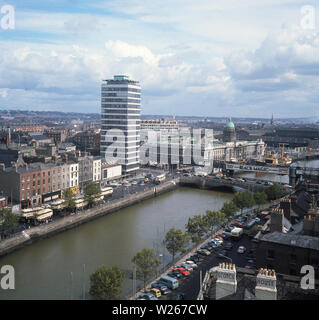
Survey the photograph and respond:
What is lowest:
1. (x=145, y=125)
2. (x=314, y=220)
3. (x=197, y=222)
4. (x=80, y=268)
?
(x=80, y=268)

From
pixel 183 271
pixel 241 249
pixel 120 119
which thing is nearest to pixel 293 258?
pixel 183 271

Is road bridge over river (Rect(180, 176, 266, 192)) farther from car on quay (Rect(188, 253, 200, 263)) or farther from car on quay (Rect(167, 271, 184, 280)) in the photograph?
car on quay (Rect(167, 271, 184, 280))

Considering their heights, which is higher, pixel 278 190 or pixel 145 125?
pixel 145 125

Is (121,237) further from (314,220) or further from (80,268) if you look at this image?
(314,220)

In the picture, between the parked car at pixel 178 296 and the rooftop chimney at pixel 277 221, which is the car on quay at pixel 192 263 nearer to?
the parked car at pixel 178 296

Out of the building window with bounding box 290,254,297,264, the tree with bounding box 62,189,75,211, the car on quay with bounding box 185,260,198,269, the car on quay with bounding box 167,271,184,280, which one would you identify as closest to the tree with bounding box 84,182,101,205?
the tree with bounding box 62,189,75,211
